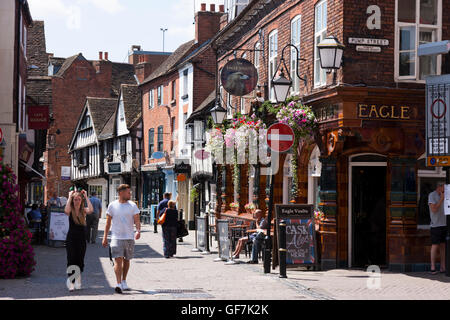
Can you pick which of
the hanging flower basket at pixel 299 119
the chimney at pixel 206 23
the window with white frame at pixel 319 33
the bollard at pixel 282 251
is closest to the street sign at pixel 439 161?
the bollard at pixel 282 251

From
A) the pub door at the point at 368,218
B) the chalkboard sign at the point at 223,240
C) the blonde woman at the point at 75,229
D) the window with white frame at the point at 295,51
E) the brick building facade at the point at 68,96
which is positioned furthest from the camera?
the brick building facade at the point at 68,96

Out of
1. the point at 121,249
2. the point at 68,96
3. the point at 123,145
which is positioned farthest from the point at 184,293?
the point at 68,96

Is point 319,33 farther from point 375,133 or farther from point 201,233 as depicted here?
point 201,233

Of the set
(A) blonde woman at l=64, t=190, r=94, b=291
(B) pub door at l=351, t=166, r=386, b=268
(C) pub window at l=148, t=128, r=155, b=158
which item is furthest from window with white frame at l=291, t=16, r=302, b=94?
(C) pub window at l=148, t=128, r=155, b=158

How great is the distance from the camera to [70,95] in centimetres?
6228

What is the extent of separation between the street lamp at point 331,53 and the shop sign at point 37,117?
13634 mm

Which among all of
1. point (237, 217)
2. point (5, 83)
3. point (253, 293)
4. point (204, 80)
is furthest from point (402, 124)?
point (204, 80)

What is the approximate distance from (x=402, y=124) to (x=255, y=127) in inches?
263

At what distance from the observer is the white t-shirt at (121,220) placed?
39.8 ft

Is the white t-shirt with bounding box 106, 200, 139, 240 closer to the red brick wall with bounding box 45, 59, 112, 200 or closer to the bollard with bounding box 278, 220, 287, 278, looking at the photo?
the bollard with bounding box 278, 220, 287, 278

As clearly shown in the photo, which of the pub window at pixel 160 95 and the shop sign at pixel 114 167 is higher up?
the pub window at pixel 160 95

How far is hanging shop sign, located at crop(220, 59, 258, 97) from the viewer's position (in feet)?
68.3

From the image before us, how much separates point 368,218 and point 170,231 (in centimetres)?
600

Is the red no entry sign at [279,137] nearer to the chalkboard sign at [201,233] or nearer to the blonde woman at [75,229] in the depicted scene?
the blonde woman at [75,229]
